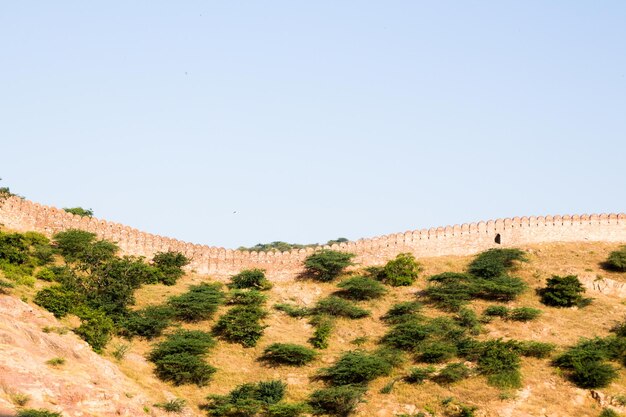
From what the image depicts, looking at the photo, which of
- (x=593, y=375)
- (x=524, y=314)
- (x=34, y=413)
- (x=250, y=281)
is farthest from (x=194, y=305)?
(x=593, y=375)

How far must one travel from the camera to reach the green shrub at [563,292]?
4503 cm

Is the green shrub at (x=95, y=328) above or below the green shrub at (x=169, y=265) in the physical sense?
below

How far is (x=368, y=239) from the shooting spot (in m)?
51.6

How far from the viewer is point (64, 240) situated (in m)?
46.3

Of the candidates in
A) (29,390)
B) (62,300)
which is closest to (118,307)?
(62,300)

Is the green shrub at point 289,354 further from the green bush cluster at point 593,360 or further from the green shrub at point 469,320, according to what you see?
the green bush cluster at point 593,360

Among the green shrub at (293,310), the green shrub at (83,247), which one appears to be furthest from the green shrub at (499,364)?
the green shrub at (83,247)

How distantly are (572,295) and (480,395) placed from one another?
978cm

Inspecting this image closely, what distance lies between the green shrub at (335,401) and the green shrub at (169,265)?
40.0ft

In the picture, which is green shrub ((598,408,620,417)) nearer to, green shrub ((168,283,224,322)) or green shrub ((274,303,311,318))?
green shrub ((274,303,311,318))

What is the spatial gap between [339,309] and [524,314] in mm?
7661

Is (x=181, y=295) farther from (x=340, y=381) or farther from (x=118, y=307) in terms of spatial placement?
(x=340, y=381)

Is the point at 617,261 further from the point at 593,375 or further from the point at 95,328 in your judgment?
the point at 95,328

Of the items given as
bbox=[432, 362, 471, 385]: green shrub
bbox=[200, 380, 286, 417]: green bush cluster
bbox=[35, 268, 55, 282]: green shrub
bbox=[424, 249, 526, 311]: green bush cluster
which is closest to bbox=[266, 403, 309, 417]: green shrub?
bbox=[200, 380, 286, 417]: green bush cluster
